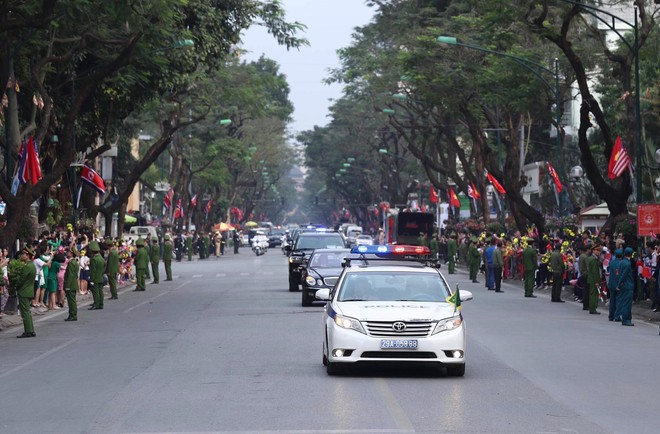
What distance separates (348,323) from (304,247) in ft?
75.0

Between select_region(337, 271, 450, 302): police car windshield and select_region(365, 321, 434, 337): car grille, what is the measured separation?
0.95 metres

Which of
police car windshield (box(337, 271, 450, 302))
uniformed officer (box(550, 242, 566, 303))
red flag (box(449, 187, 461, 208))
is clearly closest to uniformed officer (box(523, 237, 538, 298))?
uniformed officer (box(550, 242, 566, 303))

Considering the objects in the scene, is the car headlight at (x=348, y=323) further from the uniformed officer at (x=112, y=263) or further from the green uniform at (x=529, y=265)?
the green uniform at (x=529, y=265)

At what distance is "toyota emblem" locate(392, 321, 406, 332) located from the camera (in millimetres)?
15461

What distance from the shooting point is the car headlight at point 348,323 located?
51.1 feet

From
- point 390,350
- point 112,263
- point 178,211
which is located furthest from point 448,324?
point 178,211

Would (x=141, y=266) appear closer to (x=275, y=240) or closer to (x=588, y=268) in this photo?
(x=588, y=268)

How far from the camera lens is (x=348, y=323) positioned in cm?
1563

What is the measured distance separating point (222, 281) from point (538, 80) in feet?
44.7

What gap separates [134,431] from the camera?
1152 centimetres

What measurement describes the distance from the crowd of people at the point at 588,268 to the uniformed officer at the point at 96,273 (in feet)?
37.5

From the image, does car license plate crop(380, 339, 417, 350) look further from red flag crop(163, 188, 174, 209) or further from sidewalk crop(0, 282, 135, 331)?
red flag crop(163, 188, 174, 209)

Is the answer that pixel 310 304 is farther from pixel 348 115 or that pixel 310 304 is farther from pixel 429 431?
pixel 348 115

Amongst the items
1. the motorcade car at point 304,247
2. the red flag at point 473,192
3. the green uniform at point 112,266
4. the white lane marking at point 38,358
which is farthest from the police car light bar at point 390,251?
the red flag at point 473,192
